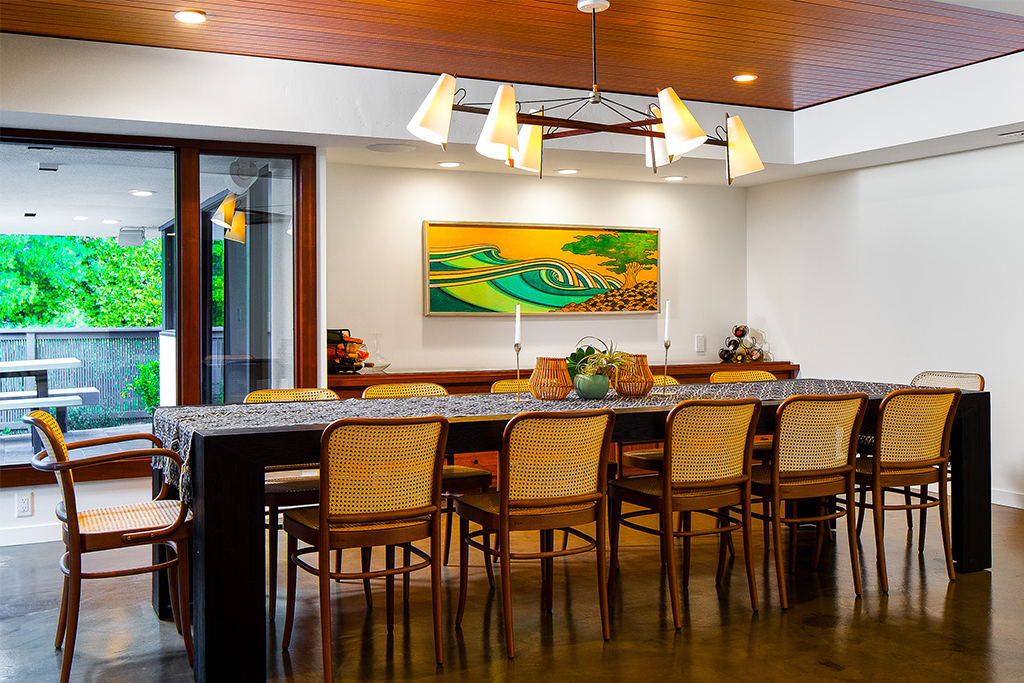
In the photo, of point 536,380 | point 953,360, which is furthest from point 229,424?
point 953,360

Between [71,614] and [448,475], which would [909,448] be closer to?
[448,475]

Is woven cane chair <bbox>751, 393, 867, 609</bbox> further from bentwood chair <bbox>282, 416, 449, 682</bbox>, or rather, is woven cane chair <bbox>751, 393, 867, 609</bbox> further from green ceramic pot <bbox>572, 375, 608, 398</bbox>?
bentwood chair <bbox>282, 416, 449, 682</bbox>

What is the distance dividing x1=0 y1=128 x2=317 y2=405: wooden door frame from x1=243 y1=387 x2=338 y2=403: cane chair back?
1.03m

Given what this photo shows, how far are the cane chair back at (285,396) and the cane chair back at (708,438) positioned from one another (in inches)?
69.1

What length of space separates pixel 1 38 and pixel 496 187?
3.30 meters

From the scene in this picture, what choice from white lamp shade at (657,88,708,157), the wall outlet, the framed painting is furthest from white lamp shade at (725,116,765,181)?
the wall outlet

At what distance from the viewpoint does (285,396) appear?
4.18 meters

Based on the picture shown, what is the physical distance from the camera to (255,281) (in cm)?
525

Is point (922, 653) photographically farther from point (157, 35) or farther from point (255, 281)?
point (157, 35)

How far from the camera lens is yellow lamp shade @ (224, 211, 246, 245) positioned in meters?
5.18

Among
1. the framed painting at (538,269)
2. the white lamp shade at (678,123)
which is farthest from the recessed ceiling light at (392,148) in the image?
the white lamp shade at (678,123)

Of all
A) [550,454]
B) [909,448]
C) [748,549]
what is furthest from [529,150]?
[909,448]

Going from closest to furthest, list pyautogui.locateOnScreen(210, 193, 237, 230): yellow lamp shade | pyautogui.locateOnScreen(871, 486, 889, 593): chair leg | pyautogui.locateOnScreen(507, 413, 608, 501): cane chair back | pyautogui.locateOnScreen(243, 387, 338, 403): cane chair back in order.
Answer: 1. pyautogui.locateOnScreen(507, 413, 608, 501): cane chair back
2. pyautogui.locateOnScreen(871, 486, 889, 593): chair leg
3. pyautogui.locateOnScreen(243, 387, 338, 403): cane chair back
4. pyautogui.locateOnScreen(210, 193, 237, 230): yellow lamp shade

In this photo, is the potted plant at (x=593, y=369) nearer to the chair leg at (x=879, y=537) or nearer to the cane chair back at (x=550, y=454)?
the cane chair back at (x=550, y=454)
